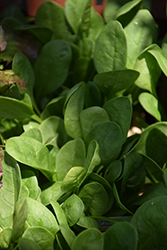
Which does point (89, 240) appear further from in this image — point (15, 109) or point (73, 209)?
point (15, 109)

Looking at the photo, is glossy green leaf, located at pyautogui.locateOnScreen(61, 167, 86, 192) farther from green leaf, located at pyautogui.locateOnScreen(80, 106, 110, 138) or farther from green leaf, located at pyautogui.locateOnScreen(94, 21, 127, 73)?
green leaf, located at pyautogui.locateOnScreen(94, 21, 127, 73)

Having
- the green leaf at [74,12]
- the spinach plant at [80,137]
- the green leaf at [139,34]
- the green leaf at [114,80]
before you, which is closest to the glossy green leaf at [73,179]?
the spinach plant at [80,137]

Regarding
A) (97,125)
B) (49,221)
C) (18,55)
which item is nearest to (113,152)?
(97,125)

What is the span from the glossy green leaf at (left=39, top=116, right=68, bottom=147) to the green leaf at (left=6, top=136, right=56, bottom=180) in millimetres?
68

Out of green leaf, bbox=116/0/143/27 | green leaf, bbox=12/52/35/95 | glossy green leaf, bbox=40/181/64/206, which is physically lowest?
glossy green leaf, bbox=40/181/64/206

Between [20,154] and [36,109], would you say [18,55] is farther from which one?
[20,154]

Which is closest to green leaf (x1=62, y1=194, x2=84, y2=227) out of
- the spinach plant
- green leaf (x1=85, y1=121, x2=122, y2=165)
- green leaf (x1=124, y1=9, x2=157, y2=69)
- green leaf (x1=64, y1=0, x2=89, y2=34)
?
the spinach plant

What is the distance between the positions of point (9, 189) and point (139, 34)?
0.49 metres

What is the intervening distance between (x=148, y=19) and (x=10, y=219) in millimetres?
565

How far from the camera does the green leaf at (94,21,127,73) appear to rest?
2.06 feet

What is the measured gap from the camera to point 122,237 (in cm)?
→ 43

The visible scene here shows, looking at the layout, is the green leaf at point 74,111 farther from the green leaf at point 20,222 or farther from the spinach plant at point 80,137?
the green leaf at point 20,222

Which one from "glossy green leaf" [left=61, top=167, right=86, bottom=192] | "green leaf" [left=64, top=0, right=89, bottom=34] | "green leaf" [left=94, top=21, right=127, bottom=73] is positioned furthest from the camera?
"green leaf" [left=64, top=0, right=89, bottom=34]

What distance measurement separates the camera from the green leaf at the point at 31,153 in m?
0.53
